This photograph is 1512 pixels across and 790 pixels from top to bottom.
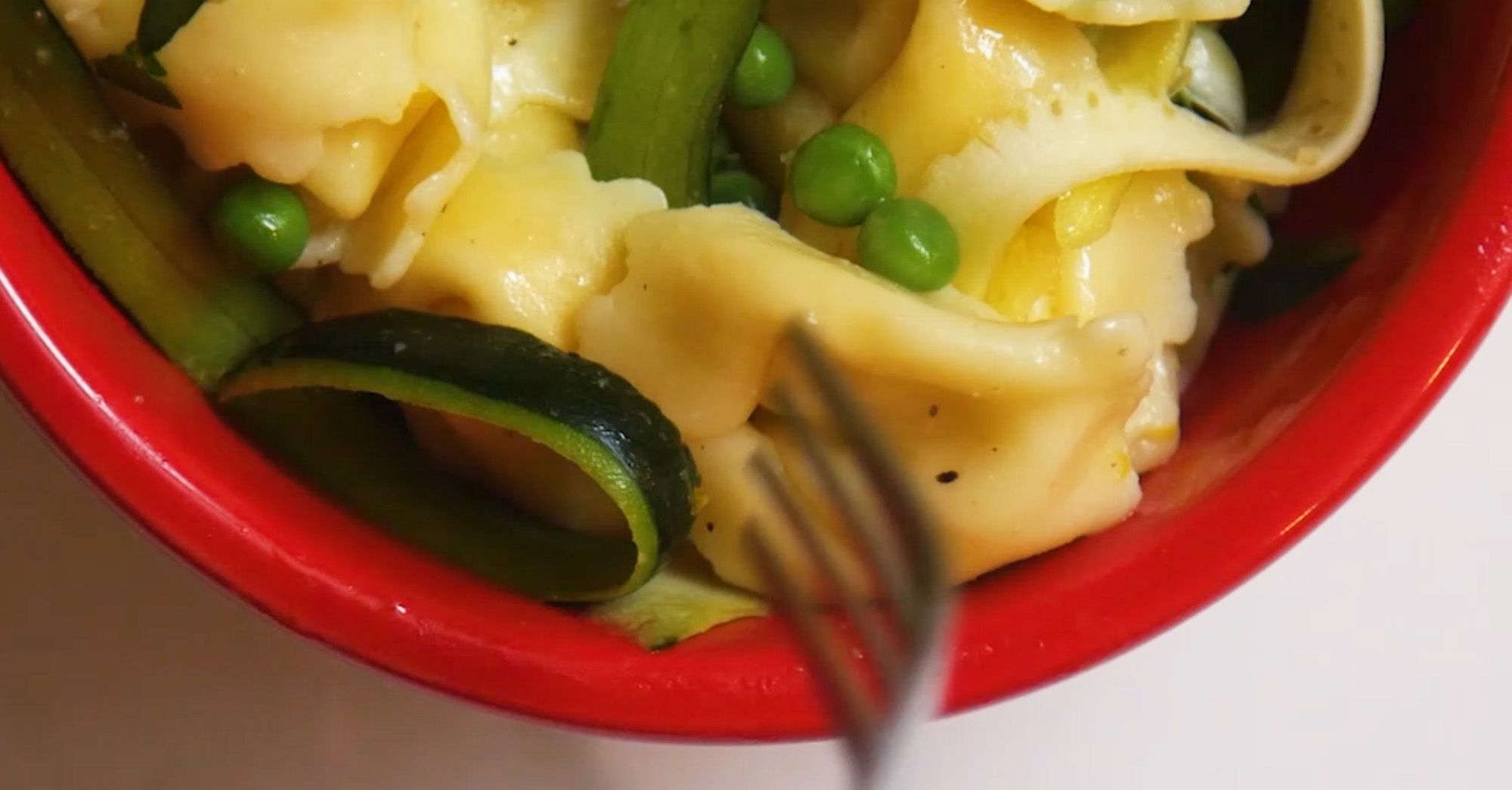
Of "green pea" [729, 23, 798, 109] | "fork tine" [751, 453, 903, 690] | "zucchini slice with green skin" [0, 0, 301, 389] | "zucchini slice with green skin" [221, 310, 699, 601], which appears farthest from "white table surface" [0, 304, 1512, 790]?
"green pea" [729, 23, 798, 109]

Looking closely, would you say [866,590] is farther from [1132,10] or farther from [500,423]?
[1132,10]

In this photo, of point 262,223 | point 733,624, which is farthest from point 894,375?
point 262,223

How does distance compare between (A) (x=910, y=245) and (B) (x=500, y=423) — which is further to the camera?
(A) (x=910, y=245)

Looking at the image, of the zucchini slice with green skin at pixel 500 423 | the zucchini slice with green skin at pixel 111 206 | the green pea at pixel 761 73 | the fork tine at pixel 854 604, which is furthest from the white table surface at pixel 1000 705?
the green pea at pixel 761 73

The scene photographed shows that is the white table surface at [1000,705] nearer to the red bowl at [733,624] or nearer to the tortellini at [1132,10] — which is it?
the red bowl at [733,624]

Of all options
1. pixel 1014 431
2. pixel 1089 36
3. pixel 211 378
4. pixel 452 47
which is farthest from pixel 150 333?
pixel 1089 36

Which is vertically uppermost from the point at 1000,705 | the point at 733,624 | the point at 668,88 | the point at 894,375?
the point at 668,88

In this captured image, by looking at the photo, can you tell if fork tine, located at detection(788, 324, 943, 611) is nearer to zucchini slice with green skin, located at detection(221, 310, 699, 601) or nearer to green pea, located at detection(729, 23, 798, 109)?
zucchini slice with green skin, located at detection(221, 310, 699, 601)
